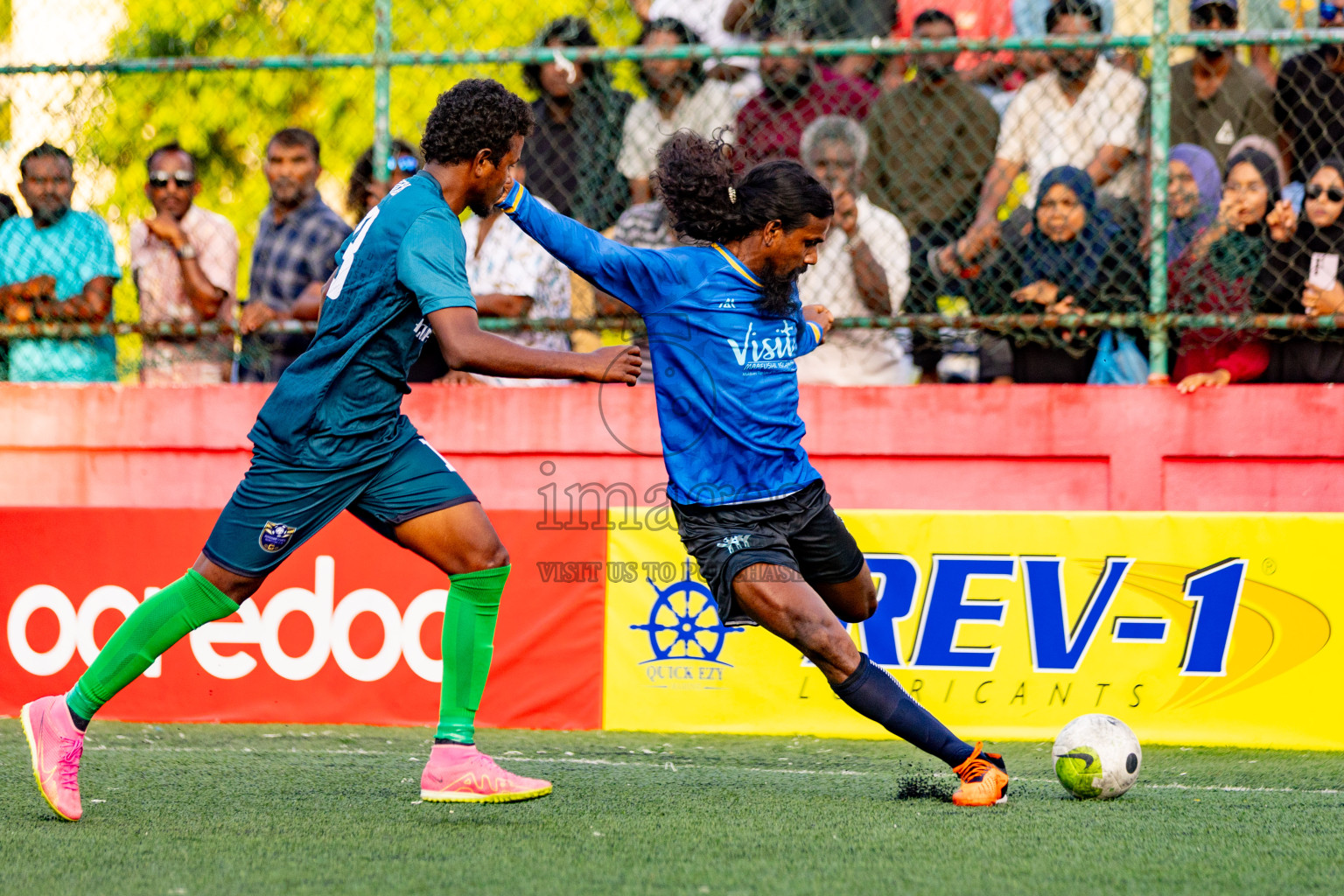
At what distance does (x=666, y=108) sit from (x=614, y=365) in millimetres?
4255

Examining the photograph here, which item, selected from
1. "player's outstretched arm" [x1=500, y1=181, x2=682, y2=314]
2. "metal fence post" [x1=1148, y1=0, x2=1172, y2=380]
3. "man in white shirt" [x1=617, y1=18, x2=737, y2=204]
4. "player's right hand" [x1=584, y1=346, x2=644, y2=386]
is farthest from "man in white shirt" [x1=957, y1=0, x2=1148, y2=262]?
"player's right hand" [x1=584, y1=346, x2=644, y2=386]

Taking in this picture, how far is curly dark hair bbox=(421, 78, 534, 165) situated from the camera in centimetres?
464

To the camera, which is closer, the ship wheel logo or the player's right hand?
the player's right hand

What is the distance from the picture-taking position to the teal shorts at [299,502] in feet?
15.3

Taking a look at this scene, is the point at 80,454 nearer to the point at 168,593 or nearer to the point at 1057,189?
the point at 168,593

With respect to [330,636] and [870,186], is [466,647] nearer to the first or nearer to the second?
[330,636]

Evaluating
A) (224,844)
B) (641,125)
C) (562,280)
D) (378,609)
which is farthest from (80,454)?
(224,844)

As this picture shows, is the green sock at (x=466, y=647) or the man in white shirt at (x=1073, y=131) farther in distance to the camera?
the man in white shirt at (x=1073, y=131)

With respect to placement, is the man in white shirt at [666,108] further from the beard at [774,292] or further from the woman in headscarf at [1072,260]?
the beard at [774,292]

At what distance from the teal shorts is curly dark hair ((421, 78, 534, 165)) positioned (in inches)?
37.8

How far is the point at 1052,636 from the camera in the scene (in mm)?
6695

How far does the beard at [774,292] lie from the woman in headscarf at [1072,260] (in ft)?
9.20

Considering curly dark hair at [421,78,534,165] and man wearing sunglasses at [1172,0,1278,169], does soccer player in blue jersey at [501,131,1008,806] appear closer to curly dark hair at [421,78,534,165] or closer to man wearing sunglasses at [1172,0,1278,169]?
curly dark hair at [421,78,534,165]

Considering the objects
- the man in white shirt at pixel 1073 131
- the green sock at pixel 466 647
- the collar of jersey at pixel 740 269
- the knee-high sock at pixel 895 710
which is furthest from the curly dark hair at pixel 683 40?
the knee-high sock at pixel 895 710
